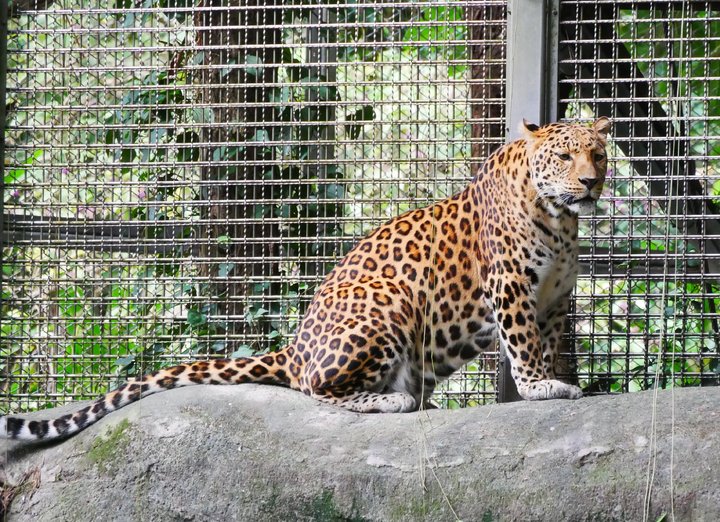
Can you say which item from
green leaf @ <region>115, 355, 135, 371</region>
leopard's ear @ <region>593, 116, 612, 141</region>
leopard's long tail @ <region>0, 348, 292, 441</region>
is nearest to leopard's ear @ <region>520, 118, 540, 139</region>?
leopard's ear @ <region>593, 116, 612, 141</region>

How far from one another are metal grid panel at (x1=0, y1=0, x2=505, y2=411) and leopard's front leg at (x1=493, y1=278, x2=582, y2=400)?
1.16 meters

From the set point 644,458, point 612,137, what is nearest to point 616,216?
point 612,137

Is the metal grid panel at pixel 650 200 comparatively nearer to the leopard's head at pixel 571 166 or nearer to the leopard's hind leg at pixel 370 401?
the leopard's head at pixel 571 166

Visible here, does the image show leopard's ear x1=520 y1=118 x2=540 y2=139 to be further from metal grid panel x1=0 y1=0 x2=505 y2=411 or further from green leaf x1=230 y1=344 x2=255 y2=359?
green leaf x1=230 y1=344 x2=255 y2=359

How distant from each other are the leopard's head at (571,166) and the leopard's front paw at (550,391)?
99 centimetres

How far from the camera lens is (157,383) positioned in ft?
20.0

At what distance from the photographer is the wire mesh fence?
7.06m

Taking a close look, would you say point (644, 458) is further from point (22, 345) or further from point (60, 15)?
point (60, 15)

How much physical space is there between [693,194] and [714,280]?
1.96 ft

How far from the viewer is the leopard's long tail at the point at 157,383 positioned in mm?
5914

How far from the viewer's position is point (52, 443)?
601cm

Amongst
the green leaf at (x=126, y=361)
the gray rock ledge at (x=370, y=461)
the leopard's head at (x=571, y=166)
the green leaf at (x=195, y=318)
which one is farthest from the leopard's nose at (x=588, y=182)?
the green leaf at (x=126, y=361)

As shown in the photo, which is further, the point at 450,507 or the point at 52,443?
the point at 52,443

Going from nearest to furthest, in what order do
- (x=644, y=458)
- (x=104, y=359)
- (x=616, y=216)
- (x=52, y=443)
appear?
(x=644, y=458)
(x=52, y=443)
(x=616, y=216)
(x=104, y=359)
